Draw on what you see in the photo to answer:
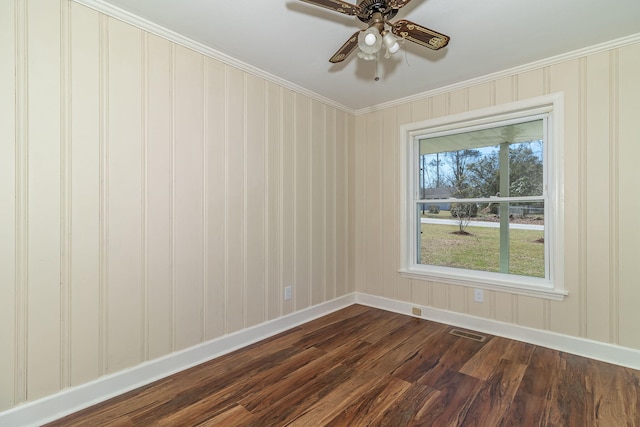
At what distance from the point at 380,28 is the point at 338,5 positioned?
0.87 ft

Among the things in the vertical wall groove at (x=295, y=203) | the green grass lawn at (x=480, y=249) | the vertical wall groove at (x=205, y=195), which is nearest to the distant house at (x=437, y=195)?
the green grass lawn at (x=480, y=249)

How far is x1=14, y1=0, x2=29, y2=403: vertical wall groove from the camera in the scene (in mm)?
1536

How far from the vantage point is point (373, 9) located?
4.98 feet

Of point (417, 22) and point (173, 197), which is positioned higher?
point (417, 22)

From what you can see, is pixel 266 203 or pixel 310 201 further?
pixel 310 201

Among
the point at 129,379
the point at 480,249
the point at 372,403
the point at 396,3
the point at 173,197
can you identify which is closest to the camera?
the point at 396,3

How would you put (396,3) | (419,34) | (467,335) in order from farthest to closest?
(467,335), (419,34), (396,3)

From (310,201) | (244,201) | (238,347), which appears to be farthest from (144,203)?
(310,201)

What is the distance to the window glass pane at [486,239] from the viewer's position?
2.66 metres

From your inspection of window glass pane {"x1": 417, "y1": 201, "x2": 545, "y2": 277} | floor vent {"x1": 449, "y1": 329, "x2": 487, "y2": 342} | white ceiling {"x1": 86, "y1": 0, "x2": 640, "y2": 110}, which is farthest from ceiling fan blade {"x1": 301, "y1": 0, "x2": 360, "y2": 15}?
floor vent {"x1": 449, "y1": 329, "x2": 487, "y2": 342}

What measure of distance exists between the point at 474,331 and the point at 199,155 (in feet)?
9.57

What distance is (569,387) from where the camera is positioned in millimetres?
1899

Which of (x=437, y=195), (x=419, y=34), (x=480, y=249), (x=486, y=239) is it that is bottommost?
(x=480, y=249)

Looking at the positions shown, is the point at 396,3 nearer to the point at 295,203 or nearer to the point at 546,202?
the point at 295,203
